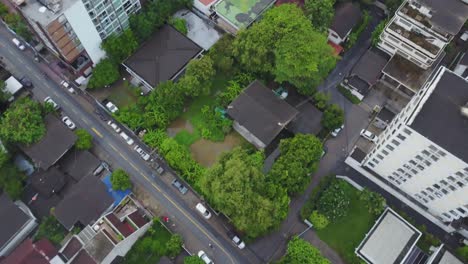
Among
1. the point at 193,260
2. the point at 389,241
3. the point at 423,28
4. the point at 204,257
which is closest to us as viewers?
the point at 193,260

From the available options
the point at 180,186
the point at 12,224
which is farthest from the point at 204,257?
the point at 12,224

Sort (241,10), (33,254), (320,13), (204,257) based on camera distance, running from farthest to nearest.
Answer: (241,10) → (320,13) → (204,257) → (33,254)

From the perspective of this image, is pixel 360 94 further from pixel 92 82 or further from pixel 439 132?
pixel 92 82

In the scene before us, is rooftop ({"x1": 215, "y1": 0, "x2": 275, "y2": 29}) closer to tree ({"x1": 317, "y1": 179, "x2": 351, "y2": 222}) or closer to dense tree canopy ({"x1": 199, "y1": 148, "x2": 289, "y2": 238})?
dense tree canopy ({"x1": 199, "y1": 148, "x2": 289, "y2": 238})

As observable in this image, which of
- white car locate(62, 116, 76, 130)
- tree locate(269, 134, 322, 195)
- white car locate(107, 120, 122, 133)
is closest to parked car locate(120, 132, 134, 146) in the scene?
white car locate(107, 120, 122, 133)

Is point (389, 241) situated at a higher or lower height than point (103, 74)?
higher

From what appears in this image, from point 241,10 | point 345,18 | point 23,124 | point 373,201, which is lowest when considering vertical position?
point 23,124

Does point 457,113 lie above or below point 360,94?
below

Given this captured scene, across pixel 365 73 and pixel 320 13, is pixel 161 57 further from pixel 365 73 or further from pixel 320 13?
pixel 365 73

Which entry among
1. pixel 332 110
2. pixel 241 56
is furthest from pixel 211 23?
pixel 332 110
